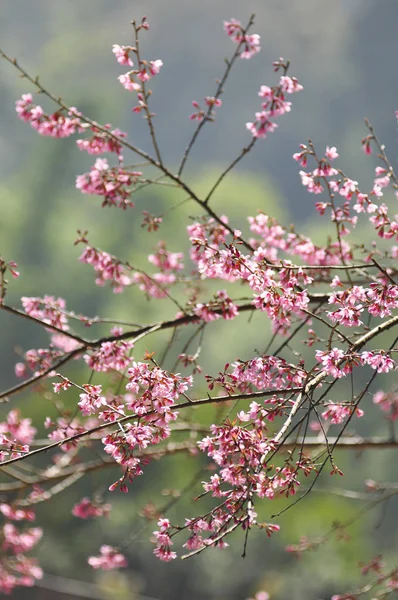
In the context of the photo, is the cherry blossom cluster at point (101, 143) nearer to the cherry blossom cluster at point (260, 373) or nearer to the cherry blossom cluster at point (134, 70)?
the cherry blossom cluster at point (134, 70)

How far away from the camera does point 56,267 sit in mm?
13172

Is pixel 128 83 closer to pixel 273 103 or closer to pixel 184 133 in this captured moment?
pixel 273 103

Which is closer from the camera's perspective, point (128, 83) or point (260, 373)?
Answer: point (260, 373)

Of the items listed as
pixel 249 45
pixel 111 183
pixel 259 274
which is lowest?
pixel 259 274

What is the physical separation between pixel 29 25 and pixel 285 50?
573 cm

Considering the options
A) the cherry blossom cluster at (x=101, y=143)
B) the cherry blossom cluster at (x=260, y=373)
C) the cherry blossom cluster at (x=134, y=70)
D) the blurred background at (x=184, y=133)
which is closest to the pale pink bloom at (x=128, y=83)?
the cherry blossom cluster at (x=134, y=70)

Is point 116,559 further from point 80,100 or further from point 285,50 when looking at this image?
point 80,100

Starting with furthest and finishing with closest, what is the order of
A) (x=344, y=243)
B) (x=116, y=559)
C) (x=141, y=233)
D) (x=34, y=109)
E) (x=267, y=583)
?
(x=141, y=233) < (x=267, y=583) < (x=116, y=559) < (x=344, y=243) < (x=34, y=109)

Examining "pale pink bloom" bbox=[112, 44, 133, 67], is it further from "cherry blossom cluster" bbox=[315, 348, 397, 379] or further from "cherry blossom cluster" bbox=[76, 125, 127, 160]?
"cherry blossom cluster" bbox=[315, 348, 397, 379]

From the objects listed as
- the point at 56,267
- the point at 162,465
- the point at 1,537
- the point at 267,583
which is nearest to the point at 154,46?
the point at 56,267

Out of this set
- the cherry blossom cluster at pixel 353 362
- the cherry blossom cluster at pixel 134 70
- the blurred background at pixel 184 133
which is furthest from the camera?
the blurred background at pixel 184 133

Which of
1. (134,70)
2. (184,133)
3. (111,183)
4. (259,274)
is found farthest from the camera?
(184,133)

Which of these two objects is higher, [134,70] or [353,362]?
[134,70]

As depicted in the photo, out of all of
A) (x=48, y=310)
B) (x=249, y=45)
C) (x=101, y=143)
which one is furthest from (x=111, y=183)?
(x=249, y=45)
